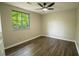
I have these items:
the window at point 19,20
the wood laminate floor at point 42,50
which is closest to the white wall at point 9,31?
the window at point 19,20

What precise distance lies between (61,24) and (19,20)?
9.48ft

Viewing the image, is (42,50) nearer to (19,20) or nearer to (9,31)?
(9,31)

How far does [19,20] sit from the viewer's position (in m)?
4.13

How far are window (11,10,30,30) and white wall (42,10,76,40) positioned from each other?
75.6 inches

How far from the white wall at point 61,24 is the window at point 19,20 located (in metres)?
1.92

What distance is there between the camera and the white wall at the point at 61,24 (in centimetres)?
450

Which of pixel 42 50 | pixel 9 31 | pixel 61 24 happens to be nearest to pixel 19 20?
pixel 9 31

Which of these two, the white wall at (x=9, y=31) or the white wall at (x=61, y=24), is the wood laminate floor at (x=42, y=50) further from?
the white wall at (x=61, y=24)

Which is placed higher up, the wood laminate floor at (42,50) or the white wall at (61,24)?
the white wall at (61,24)

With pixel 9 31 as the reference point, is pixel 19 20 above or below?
above

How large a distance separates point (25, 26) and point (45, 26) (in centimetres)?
219

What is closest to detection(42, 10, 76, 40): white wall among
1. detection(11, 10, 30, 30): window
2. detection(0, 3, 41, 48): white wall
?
detection(11, 10, 30, 30): window

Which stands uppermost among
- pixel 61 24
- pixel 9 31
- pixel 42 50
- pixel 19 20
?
pixel 19 20

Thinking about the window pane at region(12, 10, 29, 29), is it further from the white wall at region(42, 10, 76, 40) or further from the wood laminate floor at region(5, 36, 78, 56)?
the white wall at region(42, 10, 76, 40)
